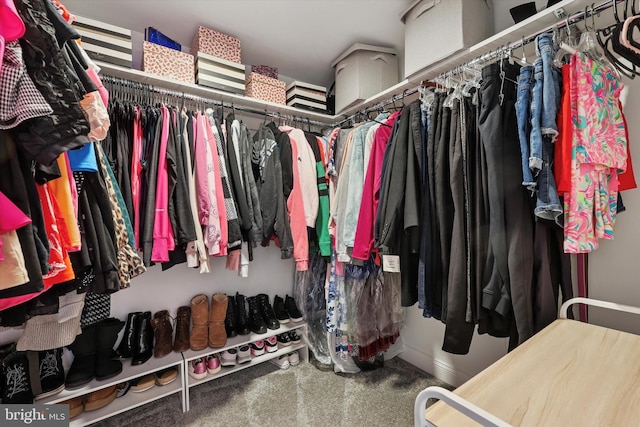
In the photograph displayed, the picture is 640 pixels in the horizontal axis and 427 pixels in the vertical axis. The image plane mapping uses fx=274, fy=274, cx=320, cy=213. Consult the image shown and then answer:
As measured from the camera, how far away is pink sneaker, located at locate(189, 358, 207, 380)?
1617mm

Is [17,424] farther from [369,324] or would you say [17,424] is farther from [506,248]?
[506,248]

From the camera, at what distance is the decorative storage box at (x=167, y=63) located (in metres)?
1.42

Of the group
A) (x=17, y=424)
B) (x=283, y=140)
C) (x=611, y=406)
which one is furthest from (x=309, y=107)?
(x=17, y=424)

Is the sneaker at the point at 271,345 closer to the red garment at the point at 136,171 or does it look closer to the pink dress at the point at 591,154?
the red garment at the point at 136,171

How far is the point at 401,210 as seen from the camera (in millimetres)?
A: 1151

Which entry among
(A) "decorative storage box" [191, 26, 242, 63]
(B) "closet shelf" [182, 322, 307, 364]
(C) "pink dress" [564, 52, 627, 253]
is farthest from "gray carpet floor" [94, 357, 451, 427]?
(A) "decorative storage box" [191, 26, 242, 63]

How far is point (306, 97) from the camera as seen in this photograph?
1.94m

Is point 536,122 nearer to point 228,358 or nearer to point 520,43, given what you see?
point 520,43

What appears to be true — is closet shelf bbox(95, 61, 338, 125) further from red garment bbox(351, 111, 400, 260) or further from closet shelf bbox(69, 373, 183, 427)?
closet shelf bbox(69, 373, 183, 427)

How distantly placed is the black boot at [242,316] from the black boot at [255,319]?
34 millimetres

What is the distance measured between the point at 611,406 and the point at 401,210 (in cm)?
76

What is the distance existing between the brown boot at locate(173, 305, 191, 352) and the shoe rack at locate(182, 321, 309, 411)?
5cm

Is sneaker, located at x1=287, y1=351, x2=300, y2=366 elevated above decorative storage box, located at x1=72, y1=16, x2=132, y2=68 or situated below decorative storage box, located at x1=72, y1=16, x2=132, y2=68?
below

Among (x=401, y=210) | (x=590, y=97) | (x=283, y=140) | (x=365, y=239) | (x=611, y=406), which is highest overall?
(x=283, y=140)
